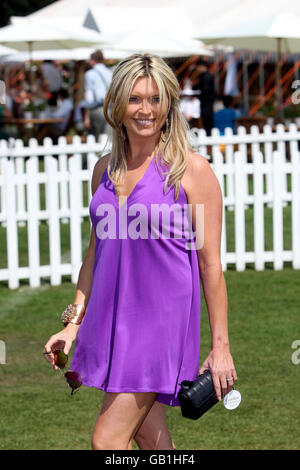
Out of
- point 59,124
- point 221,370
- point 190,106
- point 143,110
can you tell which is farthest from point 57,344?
point 59,124

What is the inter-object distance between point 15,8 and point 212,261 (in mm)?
43783

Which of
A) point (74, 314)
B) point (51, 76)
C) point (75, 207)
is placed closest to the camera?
point (74, 314)

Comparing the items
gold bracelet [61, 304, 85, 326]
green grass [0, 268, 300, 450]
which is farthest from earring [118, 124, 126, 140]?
green grass [0, 268, 300, 450]

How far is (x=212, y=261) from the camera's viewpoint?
3430 mm

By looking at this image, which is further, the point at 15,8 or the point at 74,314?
the point at 15,8

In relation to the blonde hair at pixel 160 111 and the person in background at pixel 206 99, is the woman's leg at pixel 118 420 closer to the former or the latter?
the blonde hair at pixel 160 111

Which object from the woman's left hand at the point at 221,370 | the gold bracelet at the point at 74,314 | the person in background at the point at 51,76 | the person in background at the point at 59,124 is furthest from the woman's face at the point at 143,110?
the person in background at the point at 51,76

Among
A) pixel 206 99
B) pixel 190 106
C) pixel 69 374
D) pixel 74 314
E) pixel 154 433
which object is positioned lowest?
pixel 190 106

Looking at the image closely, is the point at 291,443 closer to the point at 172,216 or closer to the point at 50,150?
the point at 172,216

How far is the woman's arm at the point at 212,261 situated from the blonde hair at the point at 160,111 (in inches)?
2.5

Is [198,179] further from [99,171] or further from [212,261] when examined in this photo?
[99,171]

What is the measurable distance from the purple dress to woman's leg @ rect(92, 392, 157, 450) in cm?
4

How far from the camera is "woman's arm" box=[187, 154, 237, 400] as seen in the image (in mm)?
3379

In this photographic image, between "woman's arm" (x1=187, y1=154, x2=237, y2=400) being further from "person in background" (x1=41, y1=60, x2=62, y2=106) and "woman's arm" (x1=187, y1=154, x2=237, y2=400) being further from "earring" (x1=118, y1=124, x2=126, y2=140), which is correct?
"person in background" (x1=41, y1=60, x2=62, y2=106)
